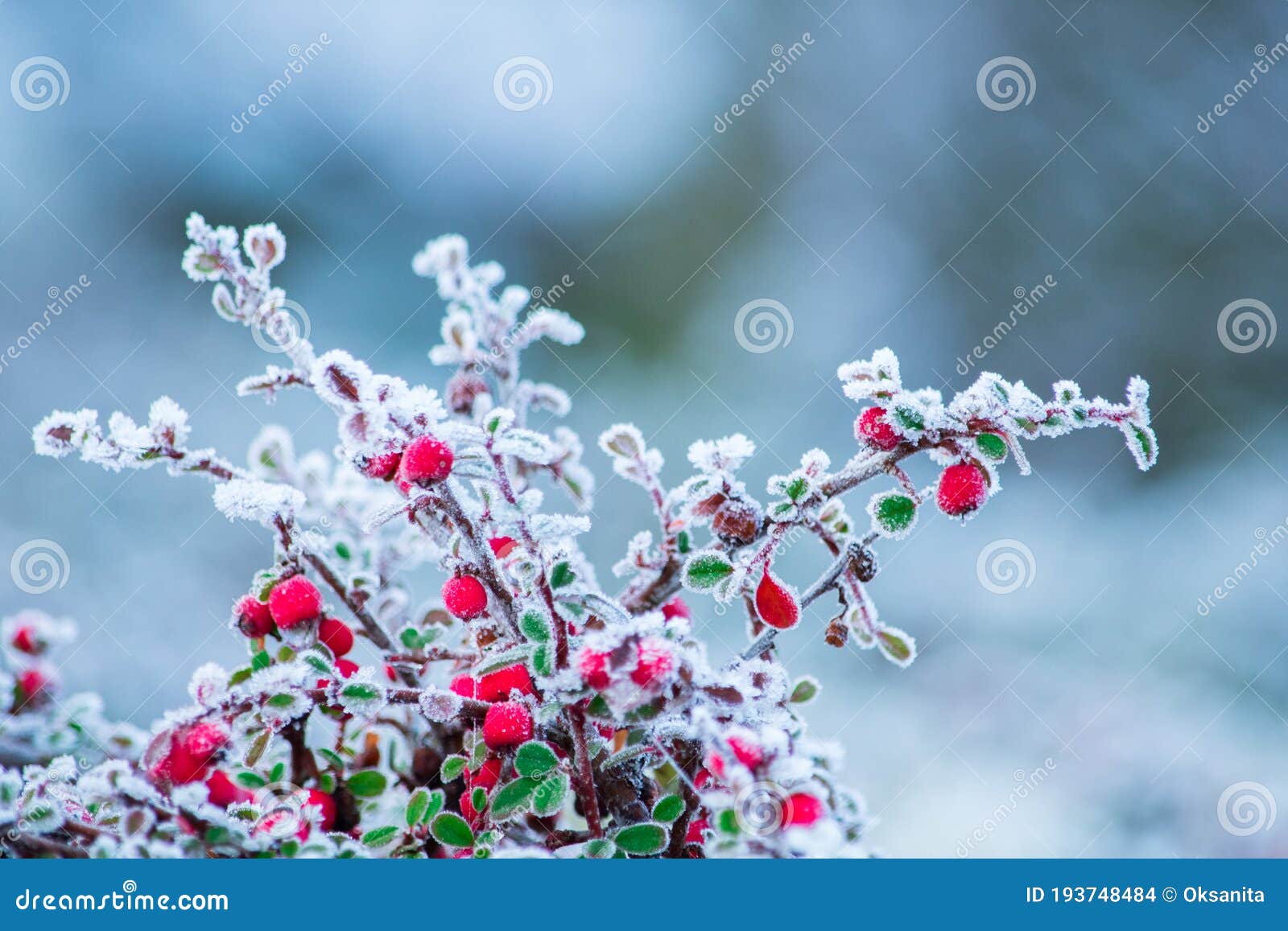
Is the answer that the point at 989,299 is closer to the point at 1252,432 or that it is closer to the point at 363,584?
the point at 1252,432

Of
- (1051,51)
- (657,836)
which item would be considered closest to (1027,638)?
(1051,51)

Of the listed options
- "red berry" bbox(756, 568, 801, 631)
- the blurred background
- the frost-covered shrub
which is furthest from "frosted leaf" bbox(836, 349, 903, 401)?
the blurred background

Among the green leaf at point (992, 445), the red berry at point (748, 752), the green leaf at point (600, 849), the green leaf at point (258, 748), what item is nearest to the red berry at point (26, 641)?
the green leaf at point (258, 748)

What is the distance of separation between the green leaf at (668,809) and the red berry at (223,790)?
12.5 inches

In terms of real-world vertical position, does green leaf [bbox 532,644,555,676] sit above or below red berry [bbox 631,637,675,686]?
above

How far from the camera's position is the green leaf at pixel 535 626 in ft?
1.70

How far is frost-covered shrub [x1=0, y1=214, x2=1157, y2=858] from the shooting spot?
492 mm

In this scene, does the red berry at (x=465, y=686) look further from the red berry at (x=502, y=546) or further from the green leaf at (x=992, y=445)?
the green leaf at (x=992, y=445)

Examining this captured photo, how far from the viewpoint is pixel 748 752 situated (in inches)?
16.2

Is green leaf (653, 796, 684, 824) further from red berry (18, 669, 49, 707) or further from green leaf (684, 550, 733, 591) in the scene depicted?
red berry (18, 669, 49, 707)

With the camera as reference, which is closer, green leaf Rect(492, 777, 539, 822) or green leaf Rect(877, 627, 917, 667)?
green leaf Rect(492, 777, 539, 822)

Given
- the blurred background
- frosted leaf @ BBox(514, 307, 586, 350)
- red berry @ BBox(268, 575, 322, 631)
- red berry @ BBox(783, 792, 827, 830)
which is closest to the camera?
red berry @ BBox(783, 792, 827, 830)

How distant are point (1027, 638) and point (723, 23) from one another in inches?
55.1

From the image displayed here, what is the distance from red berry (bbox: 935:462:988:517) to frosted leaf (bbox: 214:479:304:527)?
0.41 meters
